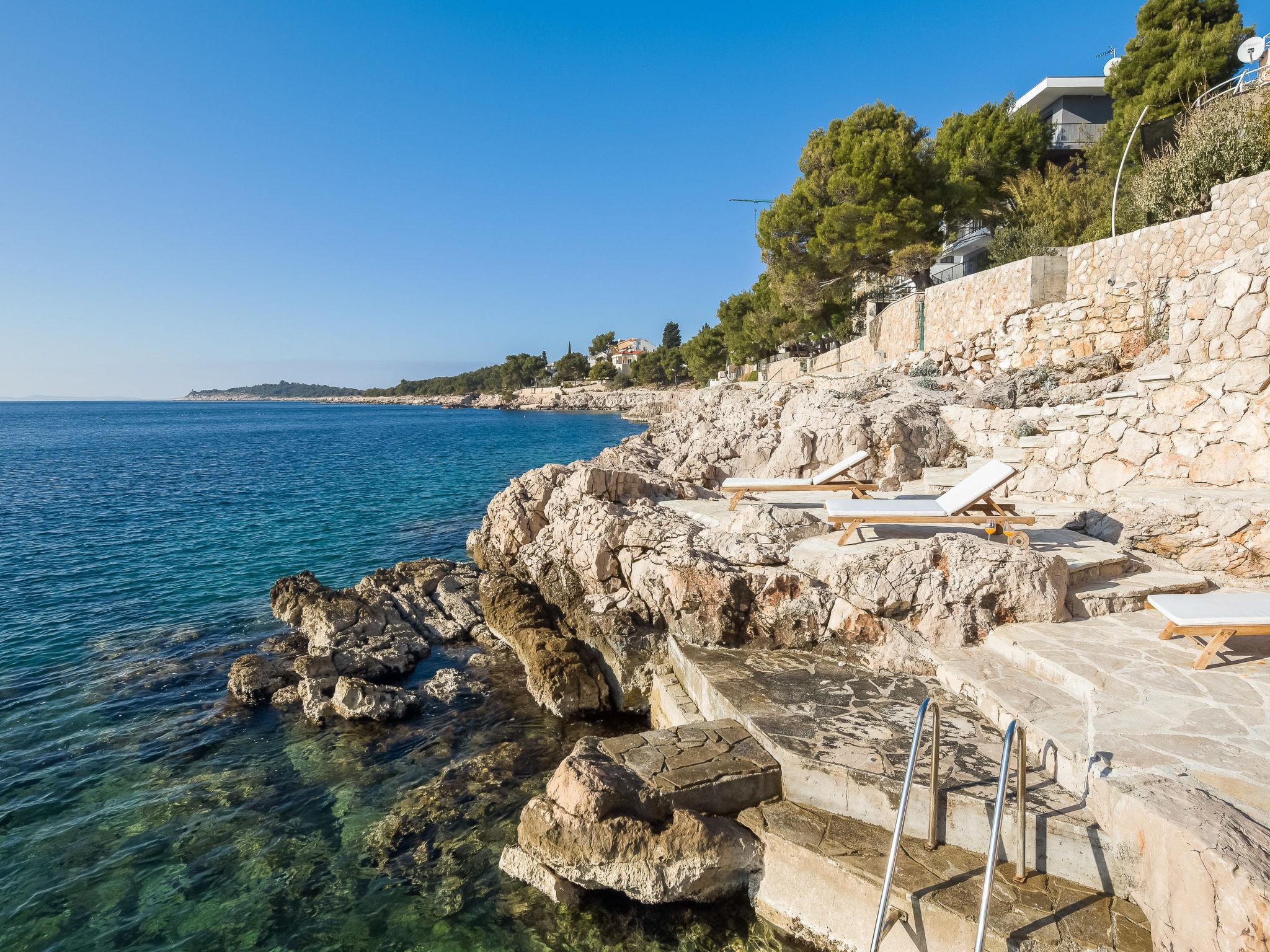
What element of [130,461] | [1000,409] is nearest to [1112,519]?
[1000,409]

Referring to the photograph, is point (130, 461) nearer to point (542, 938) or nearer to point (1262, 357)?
point (542, 938)

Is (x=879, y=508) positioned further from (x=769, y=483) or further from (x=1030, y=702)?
(x=1030, y=702)

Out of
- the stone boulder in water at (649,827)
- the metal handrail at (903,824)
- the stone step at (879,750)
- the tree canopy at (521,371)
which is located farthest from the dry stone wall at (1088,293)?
the tree canopy at (521,371)

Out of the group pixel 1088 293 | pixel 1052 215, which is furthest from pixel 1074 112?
pixel 1088 293

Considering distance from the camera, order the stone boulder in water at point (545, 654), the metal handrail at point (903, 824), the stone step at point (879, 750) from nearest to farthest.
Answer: the metal handrail at point (903, 824) → the stone step at point (879, 750) → the stone boulder in water at point (545, 654)

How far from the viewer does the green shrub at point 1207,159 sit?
14.1 meters

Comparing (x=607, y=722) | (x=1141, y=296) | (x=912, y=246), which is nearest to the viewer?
(x=607, y=722)

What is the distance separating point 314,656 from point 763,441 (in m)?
10.3

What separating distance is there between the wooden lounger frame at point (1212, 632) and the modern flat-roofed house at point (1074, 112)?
32.9 metres

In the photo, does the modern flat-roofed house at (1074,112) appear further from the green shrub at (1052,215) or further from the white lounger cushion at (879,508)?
the white lounger cushion at (879,508)

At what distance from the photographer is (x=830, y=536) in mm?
8273

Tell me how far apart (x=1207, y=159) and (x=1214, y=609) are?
47.5ft

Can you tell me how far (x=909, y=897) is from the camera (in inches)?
158

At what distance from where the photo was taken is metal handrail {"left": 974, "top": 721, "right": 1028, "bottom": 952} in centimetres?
339
